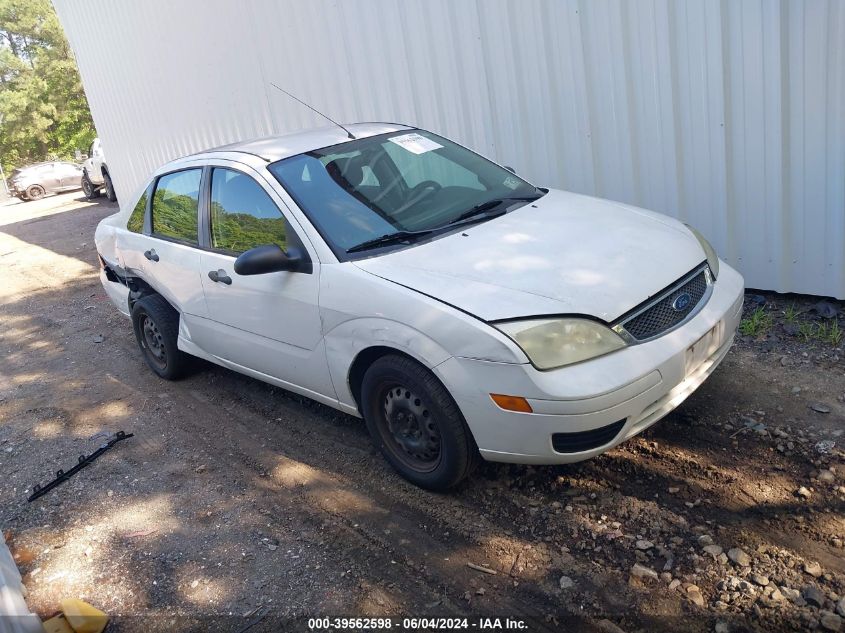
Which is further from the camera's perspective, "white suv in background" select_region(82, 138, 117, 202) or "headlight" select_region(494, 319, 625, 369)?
"white suv in background" select_region(82, 138, 117, 202)

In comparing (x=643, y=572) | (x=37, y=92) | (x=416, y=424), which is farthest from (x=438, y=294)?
(x=37, y=92)

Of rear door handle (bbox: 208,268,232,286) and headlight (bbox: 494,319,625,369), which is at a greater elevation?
rear door handle (bbox: 208,268,232,286)

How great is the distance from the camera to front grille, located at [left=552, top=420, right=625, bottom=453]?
335 centimetres

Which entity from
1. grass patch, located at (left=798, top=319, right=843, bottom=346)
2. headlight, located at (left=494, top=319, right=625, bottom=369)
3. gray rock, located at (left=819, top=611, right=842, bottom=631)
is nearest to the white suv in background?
grass patch, located at (left=798, top=319, right=843, bottom=346)

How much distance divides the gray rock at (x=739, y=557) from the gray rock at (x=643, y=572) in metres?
0.33

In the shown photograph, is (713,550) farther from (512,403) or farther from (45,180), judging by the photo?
(45,180)

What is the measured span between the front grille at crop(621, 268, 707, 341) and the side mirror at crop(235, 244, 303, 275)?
1.75m

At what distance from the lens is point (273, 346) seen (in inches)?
177

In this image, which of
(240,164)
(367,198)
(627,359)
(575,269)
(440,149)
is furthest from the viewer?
(440,149)

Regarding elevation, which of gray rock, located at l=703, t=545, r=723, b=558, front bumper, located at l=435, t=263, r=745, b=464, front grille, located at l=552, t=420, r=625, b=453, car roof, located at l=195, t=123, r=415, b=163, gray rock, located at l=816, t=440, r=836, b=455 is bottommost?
gray rock, located at l=816, t=440, r=836, b=455

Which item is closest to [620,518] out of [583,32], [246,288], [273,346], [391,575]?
[391,575]

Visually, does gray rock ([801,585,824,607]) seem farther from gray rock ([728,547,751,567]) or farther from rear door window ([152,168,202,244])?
rear door window ([152,168,202,244])

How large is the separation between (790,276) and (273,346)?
3655 mm

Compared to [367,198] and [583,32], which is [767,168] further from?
[367,198]
